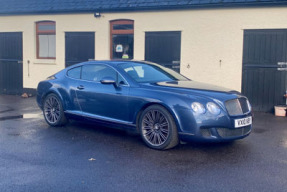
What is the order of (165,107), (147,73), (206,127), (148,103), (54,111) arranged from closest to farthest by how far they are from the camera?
(206,127) → (165,107) → (148,103) → (147,73) → (54,111)

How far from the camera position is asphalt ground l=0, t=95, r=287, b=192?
4.95 m

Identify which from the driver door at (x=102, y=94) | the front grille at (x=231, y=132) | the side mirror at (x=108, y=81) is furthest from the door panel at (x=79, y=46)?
the front grille at (x=231, y=132)

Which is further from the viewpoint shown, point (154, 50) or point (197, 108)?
point (154, 50)

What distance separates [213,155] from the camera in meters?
6.42

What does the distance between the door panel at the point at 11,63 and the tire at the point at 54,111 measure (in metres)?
7.66

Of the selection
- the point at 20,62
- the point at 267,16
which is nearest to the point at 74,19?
the point at 20,62

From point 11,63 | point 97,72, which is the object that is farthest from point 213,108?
point 11,63

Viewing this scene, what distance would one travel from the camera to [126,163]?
589 centimetres

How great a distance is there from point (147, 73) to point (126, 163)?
2355mm

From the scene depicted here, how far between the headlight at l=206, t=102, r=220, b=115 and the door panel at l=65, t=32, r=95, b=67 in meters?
8.70

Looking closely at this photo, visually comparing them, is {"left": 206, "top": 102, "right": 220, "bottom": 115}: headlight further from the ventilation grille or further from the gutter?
the gutter

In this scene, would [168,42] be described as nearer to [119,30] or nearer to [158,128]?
[119,30]

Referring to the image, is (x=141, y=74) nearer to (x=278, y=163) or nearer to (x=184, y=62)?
(x=278, y=163)

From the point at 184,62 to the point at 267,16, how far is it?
295cm
